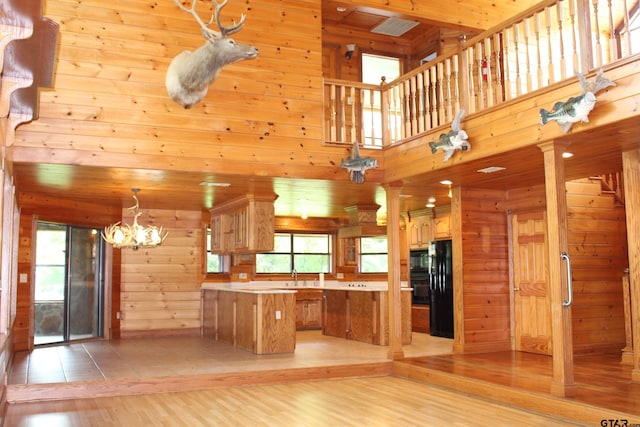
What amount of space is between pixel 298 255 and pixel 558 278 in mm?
7734

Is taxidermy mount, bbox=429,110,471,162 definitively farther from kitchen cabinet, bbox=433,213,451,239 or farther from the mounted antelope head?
kitchen cabinet, bbox=433,213,451,239

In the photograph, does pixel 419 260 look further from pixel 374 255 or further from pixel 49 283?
pixel 49 283

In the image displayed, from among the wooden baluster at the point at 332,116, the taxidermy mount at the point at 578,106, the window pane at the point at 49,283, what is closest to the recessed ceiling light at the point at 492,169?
the taxidermy mount at the point at 578,106

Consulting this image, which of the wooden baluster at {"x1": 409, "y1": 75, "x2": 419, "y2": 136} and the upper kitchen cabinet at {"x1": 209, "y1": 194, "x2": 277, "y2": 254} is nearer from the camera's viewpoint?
the wooden baluster at {"x1": 409, "y1": 75, "x2": 419, "y2": 136}

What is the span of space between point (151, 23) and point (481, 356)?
5.80 metres

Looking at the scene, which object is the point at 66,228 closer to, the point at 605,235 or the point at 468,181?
the point at 468,181

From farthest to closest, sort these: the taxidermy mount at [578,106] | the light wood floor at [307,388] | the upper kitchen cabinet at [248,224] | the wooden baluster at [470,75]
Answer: the upper kitchen cabinet at [248,224]
the wooden baluster at [470,75]
the light wood floor at [307,388]
the taxidermy mount at [578,106]

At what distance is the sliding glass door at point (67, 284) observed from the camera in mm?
9906

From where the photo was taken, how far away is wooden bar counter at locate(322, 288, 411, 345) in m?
9.33

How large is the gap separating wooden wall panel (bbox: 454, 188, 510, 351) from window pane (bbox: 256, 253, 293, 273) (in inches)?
199

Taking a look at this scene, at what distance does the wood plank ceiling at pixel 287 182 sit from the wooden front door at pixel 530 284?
2.19 ft

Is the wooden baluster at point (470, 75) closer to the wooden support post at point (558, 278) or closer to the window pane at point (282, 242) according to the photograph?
the wooden support post at point (558, 278)

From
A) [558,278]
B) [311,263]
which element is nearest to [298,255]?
[311,263]

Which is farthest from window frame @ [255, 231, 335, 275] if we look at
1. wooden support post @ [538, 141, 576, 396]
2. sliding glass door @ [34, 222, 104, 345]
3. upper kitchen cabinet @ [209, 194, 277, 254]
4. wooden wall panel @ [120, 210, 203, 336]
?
wooden support post @ [538, 141, 576, 396]
